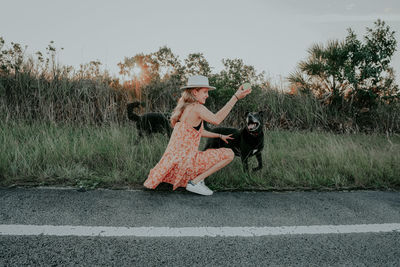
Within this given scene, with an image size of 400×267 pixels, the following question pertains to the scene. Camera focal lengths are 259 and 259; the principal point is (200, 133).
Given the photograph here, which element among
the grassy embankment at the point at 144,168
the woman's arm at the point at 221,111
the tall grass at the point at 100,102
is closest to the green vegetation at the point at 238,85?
the tall grass at the point at 100,102

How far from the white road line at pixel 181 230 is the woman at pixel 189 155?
0.88 metres

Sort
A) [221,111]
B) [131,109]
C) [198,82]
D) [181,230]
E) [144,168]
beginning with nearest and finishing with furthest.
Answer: [181,230] < [221,111] < [198,82] < [144,168] < [131,109]

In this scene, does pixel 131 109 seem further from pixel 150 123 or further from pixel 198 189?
pixel 198 189

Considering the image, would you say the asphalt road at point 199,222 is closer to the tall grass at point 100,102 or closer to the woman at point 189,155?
the woman at point 189,155

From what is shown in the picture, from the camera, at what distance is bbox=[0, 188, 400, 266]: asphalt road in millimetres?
1696

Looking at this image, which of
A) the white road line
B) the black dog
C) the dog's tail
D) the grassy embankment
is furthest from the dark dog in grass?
the white road line

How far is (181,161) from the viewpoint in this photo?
2980mm

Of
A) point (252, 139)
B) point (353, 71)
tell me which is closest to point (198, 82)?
point (252, 139)

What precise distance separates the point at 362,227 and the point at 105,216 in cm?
224

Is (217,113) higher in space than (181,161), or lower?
higher

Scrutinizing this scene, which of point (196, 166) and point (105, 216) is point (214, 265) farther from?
point (196, 166)

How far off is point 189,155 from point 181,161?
0.12 metres

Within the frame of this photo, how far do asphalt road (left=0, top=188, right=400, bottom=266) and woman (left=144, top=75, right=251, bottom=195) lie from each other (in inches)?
6.3

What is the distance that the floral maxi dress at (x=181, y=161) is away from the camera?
117 inches
